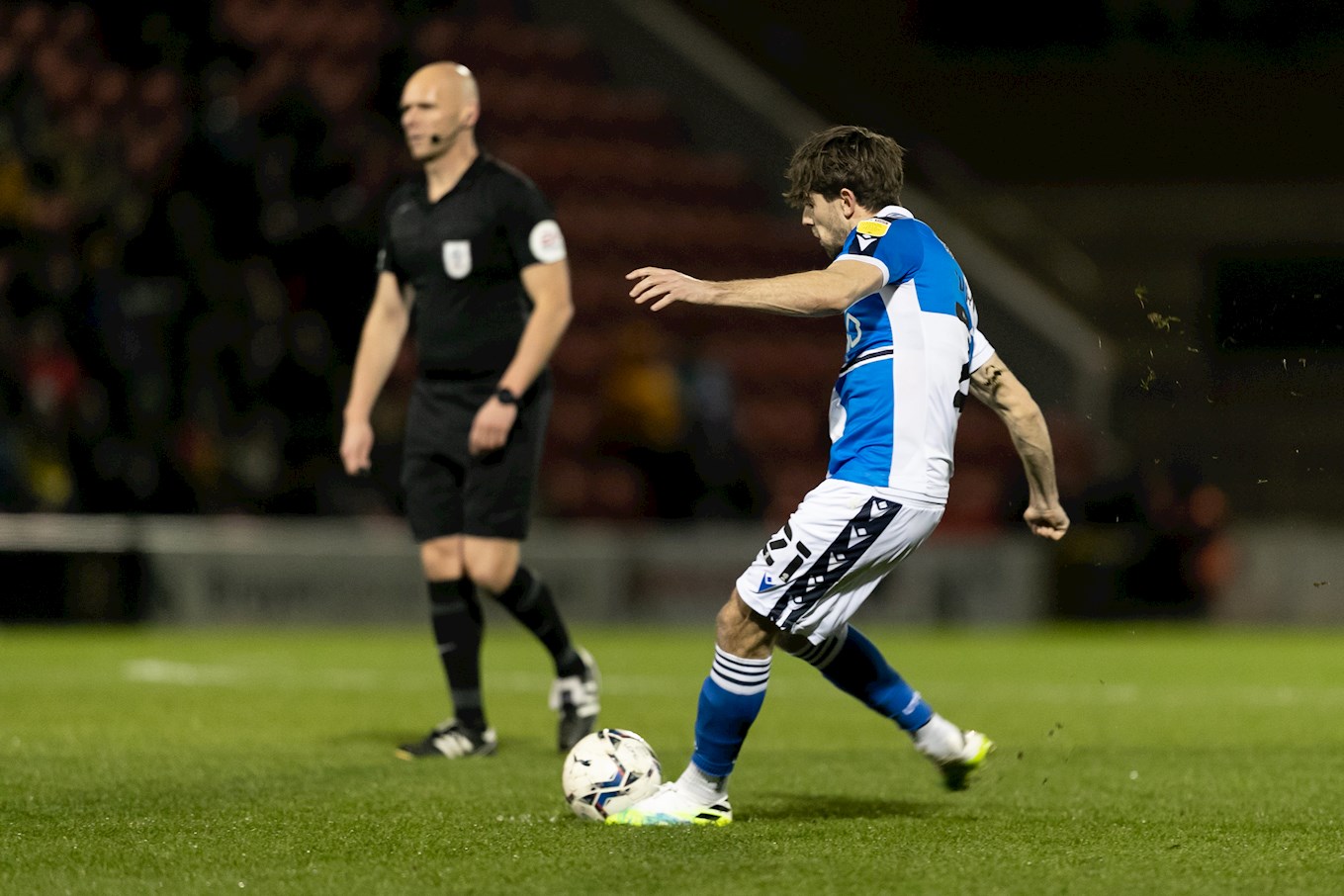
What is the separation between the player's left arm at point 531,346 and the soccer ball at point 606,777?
1498 millimetres

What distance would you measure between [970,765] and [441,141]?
111 inches

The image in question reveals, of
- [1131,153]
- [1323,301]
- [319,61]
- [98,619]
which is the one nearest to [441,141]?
[1323,301]

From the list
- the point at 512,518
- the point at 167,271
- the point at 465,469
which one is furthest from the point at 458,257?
the point at 167,271

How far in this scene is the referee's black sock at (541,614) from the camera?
6898 mm

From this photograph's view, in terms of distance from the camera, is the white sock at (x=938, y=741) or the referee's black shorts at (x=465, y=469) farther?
the referee's black shorts at (x=465, y=469)

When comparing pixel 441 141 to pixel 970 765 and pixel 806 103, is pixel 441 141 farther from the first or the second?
pixel 806 103

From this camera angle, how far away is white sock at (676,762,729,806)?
16.7 ft

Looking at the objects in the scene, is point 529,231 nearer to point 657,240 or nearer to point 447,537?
point 447,537

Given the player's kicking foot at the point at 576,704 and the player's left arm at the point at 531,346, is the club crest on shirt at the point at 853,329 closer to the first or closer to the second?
the player's left arm at the point at 531,346

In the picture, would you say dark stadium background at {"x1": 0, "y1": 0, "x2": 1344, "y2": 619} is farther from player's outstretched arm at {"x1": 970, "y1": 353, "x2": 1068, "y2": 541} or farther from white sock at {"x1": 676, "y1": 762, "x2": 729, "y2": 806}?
white sock at {"x1": 676, "y1": 762, "x2": 729, "y2": 806}

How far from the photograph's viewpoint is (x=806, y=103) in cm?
1827

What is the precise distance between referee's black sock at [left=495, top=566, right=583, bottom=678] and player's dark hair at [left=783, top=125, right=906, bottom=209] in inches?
89.9

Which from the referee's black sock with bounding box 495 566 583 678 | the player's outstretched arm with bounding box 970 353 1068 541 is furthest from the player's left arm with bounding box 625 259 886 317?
the referee's black sock with bounding box 495 566 583 678

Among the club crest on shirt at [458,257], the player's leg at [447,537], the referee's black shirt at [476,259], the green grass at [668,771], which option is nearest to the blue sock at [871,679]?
the green grass at [668,771]
